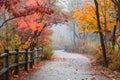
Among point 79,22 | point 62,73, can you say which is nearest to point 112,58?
point 62,73

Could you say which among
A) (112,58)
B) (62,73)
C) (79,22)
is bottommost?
(62,73)

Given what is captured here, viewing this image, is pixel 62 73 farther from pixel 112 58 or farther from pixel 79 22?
pixel 79 22

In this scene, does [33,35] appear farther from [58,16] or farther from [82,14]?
[82,14]

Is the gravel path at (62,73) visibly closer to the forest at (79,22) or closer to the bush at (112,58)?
the forest at (79,22)

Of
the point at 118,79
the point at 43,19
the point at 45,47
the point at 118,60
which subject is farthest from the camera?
the point at 43,19

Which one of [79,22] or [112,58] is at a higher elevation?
[79,22]

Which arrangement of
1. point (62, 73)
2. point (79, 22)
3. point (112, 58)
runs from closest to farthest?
point (62, 73)
point (112, 58)
point (79, 22)

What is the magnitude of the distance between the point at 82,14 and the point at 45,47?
26.0 feet

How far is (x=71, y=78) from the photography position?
14.1 m

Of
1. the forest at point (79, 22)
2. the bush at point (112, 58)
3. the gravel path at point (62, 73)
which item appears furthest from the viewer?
the bush at point (112, 58)

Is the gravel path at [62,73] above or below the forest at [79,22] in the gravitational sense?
Answer: below

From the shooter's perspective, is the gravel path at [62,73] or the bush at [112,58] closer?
the gravel path at [62,73]

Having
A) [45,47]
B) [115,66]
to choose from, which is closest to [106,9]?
[115,66]

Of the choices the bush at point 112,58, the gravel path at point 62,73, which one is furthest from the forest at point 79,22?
the gravel path at point 62,73
